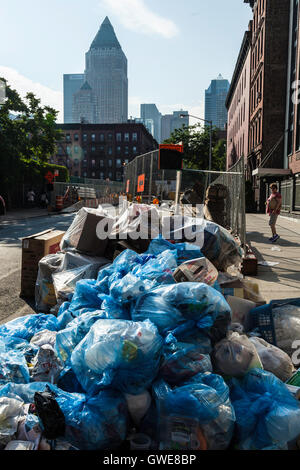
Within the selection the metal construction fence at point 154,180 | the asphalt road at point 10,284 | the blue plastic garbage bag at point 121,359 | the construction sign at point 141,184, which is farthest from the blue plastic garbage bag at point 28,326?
the construction sign at point 141,184

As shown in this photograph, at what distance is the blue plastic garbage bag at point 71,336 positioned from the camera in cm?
317

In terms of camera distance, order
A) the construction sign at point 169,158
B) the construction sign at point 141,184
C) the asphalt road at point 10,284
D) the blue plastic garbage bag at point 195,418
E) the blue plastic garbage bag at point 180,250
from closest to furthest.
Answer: the blue plastic garbage bag at point 195,418
the blue plastic garbage bag at point 180,250
the asphalt road at point 10,284
the construction sign at point 169,158
the construction sign at point 141,184

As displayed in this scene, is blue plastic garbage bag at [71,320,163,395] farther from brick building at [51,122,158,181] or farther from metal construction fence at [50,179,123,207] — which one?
brick building at [51,122,158,181]

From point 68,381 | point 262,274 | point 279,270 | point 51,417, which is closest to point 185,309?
point 68,381

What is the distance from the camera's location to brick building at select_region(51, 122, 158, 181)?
99.4 metres

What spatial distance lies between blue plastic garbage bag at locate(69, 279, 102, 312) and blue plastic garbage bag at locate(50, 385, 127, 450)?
143 centimetres

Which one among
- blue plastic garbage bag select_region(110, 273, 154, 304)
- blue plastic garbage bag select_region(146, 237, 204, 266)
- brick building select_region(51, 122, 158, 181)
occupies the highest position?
brick building select_region(51, 122, 158, 181)

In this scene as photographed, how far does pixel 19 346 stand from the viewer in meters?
3.64

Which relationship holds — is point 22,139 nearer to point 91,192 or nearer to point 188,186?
point 91,192

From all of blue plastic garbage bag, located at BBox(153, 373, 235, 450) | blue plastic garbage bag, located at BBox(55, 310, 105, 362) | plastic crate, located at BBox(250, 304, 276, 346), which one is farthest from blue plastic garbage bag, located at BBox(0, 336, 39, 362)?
plastic crate, located at BBox(250, 304, 276, 346)

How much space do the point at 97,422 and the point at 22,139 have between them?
1157 inches

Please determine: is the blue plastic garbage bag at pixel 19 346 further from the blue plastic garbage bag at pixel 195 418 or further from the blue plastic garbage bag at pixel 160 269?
the blue plastic garbage bag at pixel 195 418
